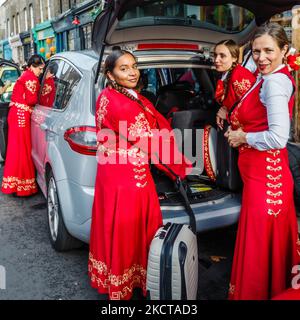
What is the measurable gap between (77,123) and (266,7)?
1.78m

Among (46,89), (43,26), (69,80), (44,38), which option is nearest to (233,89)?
(69,80)

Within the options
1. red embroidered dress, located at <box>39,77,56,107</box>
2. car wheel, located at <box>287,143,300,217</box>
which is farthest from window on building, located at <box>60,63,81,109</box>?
car wheel, located at <box>287,143,300,217</box>

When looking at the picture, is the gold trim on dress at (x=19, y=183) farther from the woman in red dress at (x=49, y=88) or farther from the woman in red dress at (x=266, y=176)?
the woman in red dress at (x=266, y=176)

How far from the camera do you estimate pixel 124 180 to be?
8.80 ft

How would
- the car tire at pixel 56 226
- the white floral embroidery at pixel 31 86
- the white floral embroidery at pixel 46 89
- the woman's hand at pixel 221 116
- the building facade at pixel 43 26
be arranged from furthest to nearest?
the building facade at pixel 43 26
the white floral embroidery at pixel 31 86
the white floral embroidery at pixel 46 89
the car tire at pixel 56 226
the woman's hand at pixel 221 116

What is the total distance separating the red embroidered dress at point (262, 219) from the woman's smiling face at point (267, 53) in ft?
0.25

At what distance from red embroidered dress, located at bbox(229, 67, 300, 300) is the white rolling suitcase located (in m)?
0.35

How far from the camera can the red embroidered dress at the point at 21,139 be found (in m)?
5.19

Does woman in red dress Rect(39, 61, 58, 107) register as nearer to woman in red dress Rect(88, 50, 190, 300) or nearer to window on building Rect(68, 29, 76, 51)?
woman in red dress Rect(88, 50, 190, 300)

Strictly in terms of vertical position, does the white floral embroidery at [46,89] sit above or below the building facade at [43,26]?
below

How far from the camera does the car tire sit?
3.66 meters

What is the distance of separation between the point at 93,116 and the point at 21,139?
8.24 ft

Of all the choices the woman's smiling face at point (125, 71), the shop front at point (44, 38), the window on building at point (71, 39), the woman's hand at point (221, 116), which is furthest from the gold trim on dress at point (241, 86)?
the shop front at point (44, 38)

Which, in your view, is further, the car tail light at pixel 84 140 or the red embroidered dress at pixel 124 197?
the car tail light at pixel 84 140
